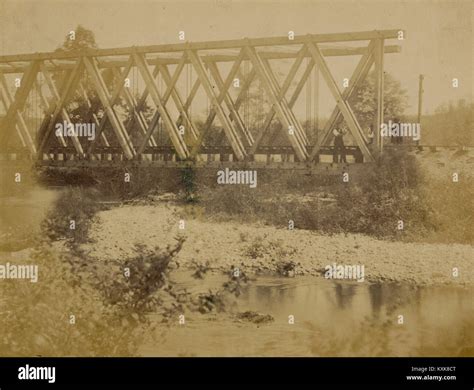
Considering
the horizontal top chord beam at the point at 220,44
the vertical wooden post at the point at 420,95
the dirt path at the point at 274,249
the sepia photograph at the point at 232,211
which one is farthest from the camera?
the vertical wooden post at the point at 420,95

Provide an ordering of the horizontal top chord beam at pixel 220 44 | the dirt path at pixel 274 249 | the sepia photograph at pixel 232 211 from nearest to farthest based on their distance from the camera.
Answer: the sepia photograph at pixel 232 211
the dirt path at pixel 274 249
the horizontal top chord beam at pixel 220 44

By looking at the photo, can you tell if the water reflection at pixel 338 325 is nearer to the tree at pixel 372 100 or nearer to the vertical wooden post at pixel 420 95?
the vertical wooden post at pixel 420 95

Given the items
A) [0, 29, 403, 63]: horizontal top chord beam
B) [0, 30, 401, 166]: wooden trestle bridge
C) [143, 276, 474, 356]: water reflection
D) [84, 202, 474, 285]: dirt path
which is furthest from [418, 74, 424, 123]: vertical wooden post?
[143, 276, 474, 356]: water reflection

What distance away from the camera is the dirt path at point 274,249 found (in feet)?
47.8

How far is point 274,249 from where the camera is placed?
1600 centimetres

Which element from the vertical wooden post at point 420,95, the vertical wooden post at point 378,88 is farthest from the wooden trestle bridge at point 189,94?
the vertical wooden post at point 420,95

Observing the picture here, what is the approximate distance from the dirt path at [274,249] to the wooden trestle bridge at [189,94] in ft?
6.31

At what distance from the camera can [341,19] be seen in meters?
15.2

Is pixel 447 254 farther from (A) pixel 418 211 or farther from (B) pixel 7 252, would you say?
(B) pixel 7 252

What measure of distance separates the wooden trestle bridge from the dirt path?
6.31 ft

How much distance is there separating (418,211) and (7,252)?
9.95m

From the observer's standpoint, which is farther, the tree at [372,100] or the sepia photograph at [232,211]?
the tree at [372,100]

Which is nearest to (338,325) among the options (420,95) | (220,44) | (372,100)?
(220,44)
